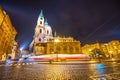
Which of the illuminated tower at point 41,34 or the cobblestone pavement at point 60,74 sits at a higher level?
the illuminated tower at point 41,34

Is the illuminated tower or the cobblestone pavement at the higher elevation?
the illuminated tower

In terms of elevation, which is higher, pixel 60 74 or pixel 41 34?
pixel 41 34

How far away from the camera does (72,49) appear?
57312 millimetres

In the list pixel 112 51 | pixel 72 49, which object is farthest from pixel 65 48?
pixel 112 51

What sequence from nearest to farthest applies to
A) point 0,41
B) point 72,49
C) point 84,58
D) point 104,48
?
point 0,41 < point 84,58 < point 72,49 < point 104,48

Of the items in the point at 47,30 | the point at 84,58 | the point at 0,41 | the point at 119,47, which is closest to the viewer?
the point at 0,41

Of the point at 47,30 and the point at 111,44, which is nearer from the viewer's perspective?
the point at 111,44

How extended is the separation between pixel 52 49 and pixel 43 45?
8638mm

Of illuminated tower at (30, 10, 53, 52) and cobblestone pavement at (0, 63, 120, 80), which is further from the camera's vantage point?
illuminated tower at (30, 10, 53, 52)

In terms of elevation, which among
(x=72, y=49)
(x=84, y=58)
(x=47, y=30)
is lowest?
(x=84, y=58)

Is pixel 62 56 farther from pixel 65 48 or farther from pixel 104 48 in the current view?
pixel 104 48

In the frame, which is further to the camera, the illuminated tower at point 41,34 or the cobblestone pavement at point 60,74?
the illuminated tower at point 41,34

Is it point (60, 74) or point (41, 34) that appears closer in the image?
point (60, 74)

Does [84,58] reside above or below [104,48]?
below
